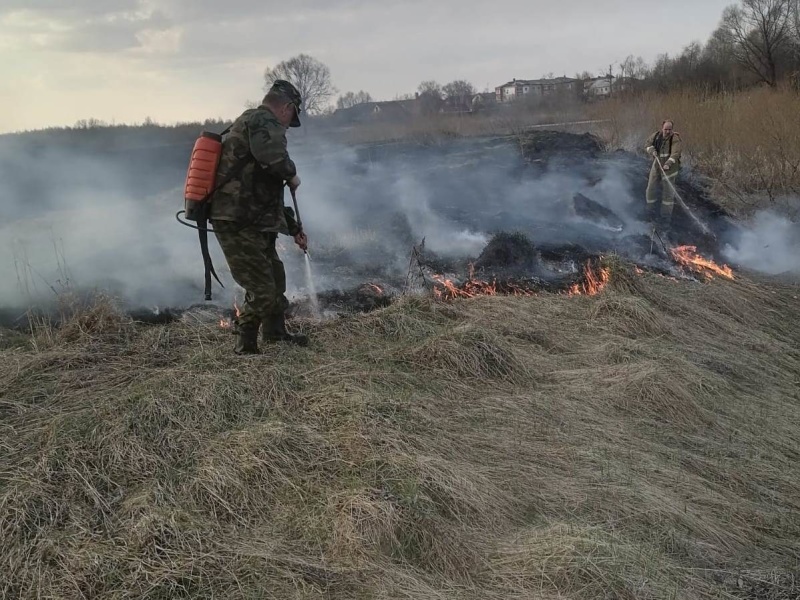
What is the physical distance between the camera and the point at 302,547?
253 centimetres

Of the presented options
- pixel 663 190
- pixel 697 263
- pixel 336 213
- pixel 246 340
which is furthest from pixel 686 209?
pixel 246 340

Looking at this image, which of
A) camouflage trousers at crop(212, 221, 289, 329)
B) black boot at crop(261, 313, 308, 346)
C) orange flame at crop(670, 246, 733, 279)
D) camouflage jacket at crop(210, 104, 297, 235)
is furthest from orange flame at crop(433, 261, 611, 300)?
camouflage jacket at crop(210, 104, 297, 235)

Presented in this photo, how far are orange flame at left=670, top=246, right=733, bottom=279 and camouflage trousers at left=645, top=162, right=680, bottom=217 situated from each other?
1584 mm

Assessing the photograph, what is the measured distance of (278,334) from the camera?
4703 millimetres

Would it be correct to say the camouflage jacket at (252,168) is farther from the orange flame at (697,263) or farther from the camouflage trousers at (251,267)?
the orange flame at (697,263)

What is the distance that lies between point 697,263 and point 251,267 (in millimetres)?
6717

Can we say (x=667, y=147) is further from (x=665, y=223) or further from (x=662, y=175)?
(x=665, y=223)

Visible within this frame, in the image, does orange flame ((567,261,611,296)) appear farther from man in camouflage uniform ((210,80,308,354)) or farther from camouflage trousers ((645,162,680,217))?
camouflage trousers ((645,162,680,217))

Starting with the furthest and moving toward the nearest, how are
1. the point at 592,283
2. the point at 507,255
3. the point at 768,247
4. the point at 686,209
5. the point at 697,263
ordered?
the point at 686,209, the point at 768,247, the point at 697,263, the point at 507,255, the point at 592,283

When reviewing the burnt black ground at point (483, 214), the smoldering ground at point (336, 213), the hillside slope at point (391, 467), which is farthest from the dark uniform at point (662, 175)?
the hillside slope at point (391, 467)

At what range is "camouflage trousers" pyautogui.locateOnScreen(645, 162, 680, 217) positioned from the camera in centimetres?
1052

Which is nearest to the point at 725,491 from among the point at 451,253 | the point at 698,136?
the point at 451,253

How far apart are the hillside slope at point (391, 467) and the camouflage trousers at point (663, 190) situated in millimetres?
5938

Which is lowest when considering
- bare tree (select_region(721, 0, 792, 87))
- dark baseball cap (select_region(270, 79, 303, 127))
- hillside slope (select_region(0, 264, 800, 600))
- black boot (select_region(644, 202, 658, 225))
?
hillside slope (select_region(0, 264, 800, 600))
